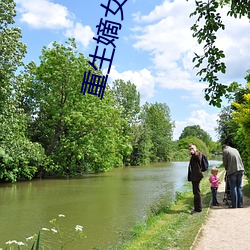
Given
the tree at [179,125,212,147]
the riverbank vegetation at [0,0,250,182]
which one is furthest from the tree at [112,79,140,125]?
the tree at [179,125,212,147]

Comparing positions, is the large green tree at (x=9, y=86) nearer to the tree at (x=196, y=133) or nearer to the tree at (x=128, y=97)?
the tree at (x=128, y=97)

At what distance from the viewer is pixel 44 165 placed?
24969mm

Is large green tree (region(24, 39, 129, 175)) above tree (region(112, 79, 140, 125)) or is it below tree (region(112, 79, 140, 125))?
below

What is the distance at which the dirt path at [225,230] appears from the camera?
20.5 ft

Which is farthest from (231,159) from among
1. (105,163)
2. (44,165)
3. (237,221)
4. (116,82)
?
(116,82)

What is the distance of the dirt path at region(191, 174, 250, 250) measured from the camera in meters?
6.25

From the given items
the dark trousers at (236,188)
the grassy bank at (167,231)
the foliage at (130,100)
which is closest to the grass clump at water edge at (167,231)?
the grassy bank at (167,231)

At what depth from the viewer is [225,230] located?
23.9ft

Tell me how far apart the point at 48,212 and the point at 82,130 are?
15020 millimetres

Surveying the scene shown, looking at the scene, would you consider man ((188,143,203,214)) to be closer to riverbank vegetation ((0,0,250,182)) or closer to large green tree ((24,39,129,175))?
riverbank vegetation ((0,0,250,182))

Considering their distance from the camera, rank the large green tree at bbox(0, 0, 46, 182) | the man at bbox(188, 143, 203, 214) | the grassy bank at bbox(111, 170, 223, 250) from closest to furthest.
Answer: the grassy bank at bbox(111, 170, 223, 250) → the man at bbox(188, 143, 203, 214) → the large green tree at bbox(0, 0, 46, 182)

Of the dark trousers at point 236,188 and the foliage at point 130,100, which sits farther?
the foliage at point 130,100

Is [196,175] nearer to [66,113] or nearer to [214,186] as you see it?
[214,186]

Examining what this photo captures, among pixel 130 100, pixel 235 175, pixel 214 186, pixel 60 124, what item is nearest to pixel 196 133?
pixel 130 100
